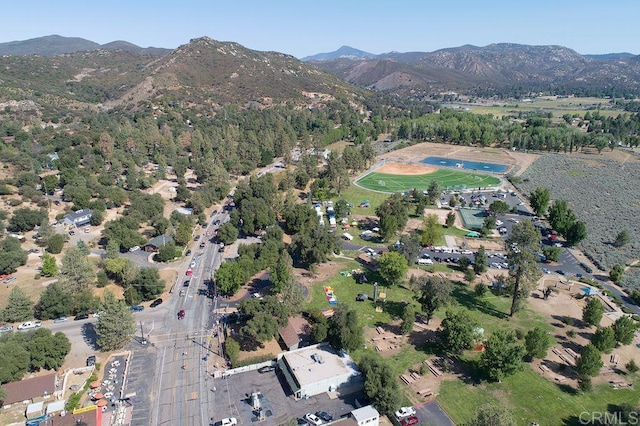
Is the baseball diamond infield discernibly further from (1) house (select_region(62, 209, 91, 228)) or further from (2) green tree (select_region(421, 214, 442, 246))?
(1) house (select_region(62, 209, 91, 228))

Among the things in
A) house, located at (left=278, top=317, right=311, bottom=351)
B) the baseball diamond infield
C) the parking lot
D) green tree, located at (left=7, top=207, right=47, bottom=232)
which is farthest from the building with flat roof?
the baseball diamond infield

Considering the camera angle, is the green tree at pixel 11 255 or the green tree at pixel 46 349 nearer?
the green tree at pixel 46 349

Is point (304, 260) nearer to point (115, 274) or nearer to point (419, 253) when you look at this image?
point (419, 253)

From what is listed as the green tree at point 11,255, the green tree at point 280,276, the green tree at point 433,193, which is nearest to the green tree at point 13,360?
the green tree at point 11,255

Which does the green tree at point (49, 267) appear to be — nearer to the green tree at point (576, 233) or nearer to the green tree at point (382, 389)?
the green tree at point (382, 389)

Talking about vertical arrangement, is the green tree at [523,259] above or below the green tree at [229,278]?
above

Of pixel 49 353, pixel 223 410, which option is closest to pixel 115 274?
pixel 49 353

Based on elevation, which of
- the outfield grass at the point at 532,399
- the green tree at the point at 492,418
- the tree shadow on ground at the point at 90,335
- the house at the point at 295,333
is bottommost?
the outfield grass at the point at 532,399
